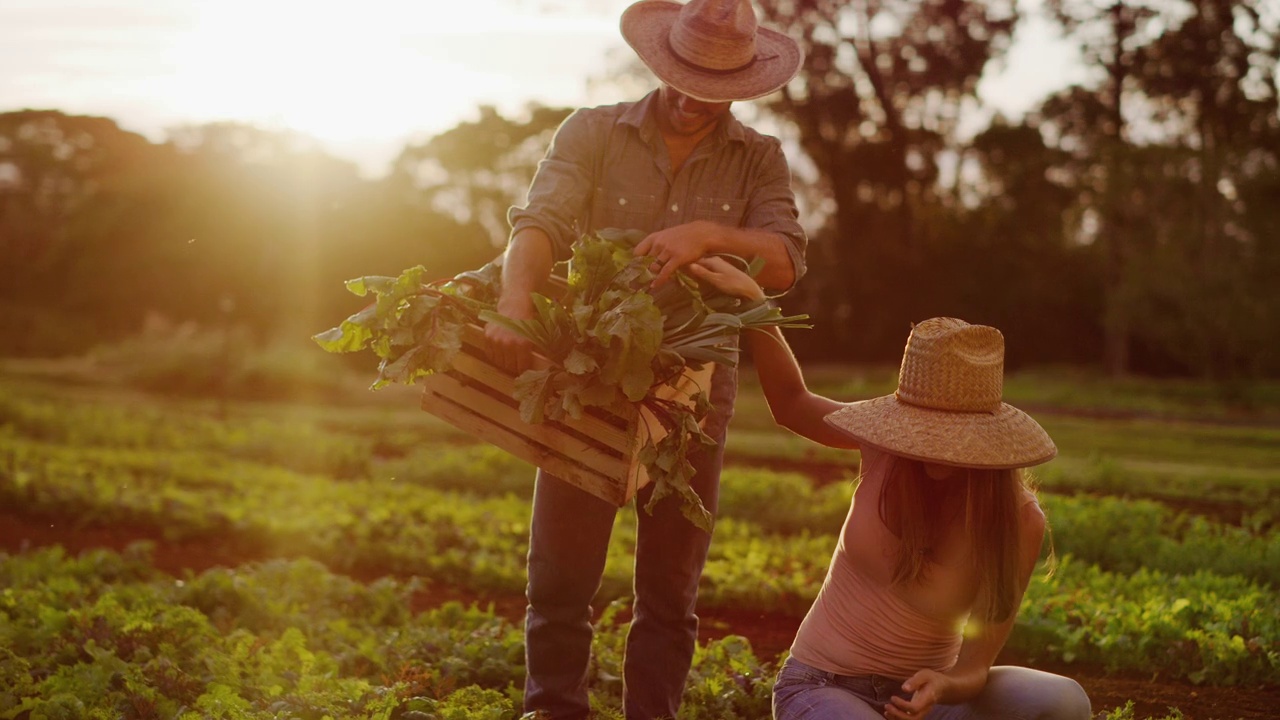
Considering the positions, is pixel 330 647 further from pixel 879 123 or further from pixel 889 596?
pixel 879 123

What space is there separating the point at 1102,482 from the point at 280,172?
1777cm

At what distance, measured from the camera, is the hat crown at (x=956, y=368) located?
281cm

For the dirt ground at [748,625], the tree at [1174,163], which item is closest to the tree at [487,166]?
the tree at [1174,163]

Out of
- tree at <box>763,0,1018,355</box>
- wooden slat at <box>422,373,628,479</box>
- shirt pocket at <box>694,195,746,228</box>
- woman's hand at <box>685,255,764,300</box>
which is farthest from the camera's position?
tree at <box>763,0,1018,355</box>

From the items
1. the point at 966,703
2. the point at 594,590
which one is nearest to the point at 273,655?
the point at 594,590

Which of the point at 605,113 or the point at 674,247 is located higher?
the point at 605,113

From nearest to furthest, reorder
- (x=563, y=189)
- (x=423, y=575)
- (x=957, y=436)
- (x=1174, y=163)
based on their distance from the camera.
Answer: (x=957, y=436)
(x=563, y=189)
(x=423, y=575)
(x=1174, y=163)

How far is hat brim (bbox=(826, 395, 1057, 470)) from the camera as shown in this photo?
2668 millimetres

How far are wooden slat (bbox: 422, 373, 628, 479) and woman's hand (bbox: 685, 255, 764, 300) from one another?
0.57 m

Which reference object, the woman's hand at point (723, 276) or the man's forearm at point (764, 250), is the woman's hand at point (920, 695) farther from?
the man's forearm at point (764, 250)

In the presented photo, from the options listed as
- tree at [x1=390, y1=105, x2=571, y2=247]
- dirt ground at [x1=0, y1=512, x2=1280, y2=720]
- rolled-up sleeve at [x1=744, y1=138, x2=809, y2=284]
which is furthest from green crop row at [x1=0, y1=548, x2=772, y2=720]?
tree at [x1=390, y1=105, x2=571, y2=247]

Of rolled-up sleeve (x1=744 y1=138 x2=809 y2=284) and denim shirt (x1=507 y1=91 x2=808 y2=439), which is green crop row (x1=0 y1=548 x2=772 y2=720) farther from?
rolled-up sleeve (x1=744 y1=138 x2=809 y2=284)

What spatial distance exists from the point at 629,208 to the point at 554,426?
803mm

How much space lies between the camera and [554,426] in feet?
10.6
